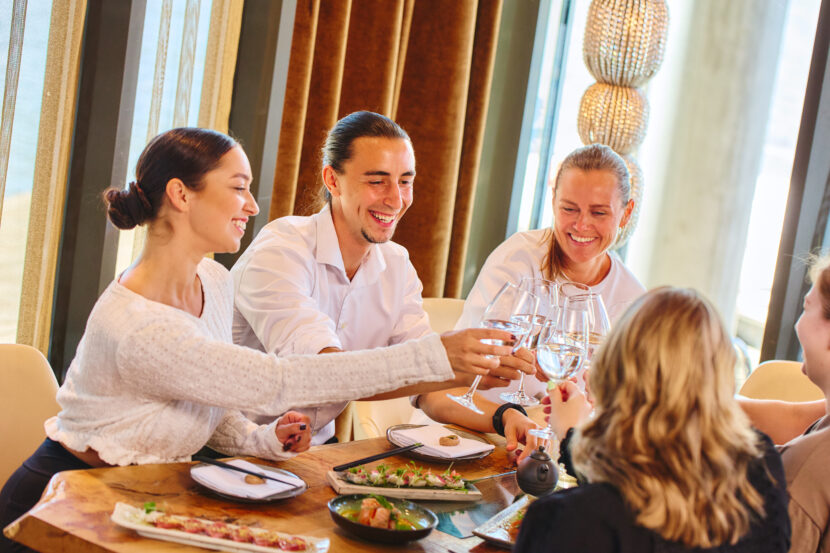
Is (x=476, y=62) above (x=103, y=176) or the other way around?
above

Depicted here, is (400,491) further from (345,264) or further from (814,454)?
(345,264)

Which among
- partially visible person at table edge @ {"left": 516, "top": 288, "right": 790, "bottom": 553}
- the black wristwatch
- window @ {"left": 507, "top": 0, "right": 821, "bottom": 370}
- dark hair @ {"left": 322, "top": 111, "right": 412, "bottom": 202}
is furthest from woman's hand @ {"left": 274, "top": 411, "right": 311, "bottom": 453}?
window @ {"left": 507, "top": 0, "right": 821, "bottom": 370}

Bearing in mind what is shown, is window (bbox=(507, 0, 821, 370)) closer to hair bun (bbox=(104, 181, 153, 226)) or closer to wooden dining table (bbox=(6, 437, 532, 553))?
hair bun (bbox=(104, 181, 153, 226))

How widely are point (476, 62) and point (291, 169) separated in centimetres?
120

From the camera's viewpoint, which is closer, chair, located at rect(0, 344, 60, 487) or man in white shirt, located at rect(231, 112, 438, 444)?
chair, located at rect(0, 344, 60, 487)

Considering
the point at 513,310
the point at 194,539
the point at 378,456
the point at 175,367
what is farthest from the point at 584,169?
the point at 194,539

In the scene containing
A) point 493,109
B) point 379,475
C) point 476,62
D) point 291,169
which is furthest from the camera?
point 493,109

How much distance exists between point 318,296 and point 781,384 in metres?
1.38

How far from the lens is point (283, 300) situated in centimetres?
211

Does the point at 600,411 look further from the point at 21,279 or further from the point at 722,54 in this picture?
the point at 722,54

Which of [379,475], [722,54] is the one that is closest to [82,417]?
[379,475]

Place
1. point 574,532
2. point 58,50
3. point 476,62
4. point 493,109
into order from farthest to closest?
point 493,109 → point 476,62 → point 58,50 → point 574,532

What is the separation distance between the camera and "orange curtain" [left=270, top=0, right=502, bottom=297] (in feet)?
9.66

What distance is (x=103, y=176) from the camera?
7.77 feet
